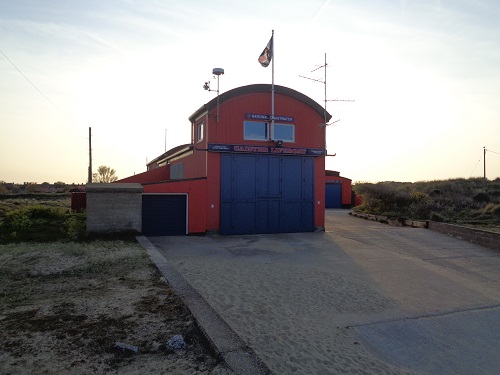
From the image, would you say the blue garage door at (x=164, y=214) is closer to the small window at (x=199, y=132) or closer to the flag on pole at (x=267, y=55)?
the small window at (x=199, y=132)

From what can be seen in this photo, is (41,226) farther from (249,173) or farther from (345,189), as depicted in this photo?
(345,189)

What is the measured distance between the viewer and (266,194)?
17609mm

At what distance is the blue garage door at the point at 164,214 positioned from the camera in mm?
16141

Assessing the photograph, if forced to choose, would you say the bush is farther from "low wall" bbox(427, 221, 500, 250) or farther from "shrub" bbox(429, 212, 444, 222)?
"shrub" bbox(429, 212, 444, 222)

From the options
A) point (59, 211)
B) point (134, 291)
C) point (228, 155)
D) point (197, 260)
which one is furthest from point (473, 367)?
point (59, 211)

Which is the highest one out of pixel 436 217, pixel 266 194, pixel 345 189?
pixel 345 189

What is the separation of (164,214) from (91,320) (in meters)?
10.7

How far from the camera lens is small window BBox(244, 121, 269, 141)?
57.4ft

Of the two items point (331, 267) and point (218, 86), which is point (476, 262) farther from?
point (218, 86)

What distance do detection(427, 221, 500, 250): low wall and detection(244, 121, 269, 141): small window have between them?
9.24 meters

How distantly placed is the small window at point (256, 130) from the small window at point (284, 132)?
45 cm

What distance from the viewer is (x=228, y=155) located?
1706 cm

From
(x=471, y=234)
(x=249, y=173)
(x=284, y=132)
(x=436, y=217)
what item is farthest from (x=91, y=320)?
(x=436, y=217)

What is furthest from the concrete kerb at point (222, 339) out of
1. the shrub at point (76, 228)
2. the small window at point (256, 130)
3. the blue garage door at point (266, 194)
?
the small window at point (256, 130)
